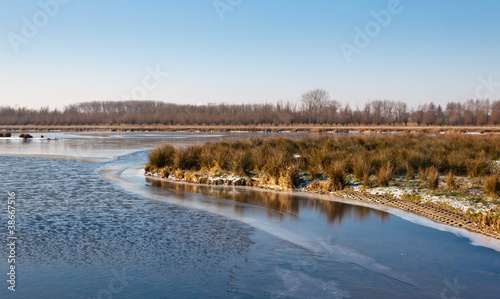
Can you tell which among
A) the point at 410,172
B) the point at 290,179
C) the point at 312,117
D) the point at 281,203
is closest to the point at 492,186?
the point at 410,172

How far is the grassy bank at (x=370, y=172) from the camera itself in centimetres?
980

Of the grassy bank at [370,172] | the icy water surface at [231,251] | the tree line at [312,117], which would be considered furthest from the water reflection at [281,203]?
the tree line at [312,117]

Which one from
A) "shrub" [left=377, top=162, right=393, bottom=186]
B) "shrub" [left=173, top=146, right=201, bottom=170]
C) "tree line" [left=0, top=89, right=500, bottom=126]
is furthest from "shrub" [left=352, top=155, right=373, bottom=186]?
"tree line" [left=0, top=89, right=500, bottom=126]

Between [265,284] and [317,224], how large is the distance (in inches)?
133

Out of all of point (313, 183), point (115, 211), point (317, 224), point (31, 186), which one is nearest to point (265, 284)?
point (317, 224)

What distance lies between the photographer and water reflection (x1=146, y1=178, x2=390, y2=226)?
30.6ft

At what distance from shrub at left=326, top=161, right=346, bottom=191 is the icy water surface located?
1.12 m

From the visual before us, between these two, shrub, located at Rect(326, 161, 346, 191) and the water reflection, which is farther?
shrub, located at Rect(326, 161, 346, 191)

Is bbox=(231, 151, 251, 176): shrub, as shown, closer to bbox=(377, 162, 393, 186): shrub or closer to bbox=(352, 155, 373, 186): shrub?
bbox=(352, 155, 373, 186): shrub

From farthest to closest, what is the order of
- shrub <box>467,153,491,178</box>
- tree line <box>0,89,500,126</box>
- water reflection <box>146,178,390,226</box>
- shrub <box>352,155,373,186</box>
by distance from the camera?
tree line <box>0,89,500,126</box> < shrub <box>352,155,373,186</box> < shrub <box>467,153,491,178</box> < water reflection <box>146,178,390,226</box>

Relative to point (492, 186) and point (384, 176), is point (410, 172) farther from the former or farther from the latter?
point (492, 186)

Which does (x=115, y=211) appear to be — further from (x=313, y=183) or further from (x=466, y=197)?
(x=466, y=197)

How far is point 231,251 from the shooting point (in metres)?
6.82

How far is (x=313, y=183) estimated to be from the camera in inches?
490
